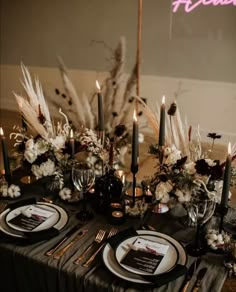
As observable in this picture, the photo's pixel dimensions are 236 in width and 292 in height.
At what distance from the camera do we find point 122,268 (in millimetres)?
1108

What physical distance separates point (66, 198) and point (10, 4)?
12.4ft

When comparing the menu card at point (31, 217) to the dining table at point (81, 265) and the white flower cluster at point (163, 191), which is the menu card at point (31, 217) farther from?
the white flower cluster at point (163, 191)

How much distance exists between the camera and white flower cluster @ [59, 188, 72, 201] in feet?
4.95

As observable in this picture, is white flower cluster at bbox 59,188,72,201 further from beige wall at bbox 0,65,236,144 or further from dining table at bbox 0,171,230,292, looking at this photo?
beige wall at bbox 0,65,236,144

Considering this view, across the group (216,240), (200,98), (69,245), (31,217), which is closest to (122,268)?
(69,245)

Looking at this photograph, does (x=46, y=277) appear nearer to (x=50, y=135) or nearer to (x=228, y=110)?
(x=50, y=135)

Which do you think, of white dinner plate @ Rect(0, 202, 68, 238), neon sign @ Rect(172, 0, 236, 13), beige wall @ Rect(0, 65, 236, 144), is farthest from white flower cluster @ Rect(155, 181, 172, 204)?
neon sign @ Rect(172, 0, 236, 13)

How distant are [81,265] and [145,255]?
0.68 ft

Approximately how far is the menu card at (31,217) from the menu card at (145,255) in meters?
0.37

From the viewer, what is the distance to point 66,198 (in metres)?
1.51

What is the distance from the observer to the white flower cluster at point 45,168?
1.53 m

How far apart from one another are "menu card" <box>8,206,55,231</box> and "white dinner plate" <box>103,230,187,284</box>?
11.7 inches

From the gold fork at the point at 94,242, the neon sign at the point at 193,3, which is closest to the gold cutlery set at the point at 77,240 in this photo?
the gold fork at the point at 94,242

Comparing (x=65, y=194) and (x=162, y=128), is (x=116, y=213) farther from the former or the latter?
(x=162, y=128)
